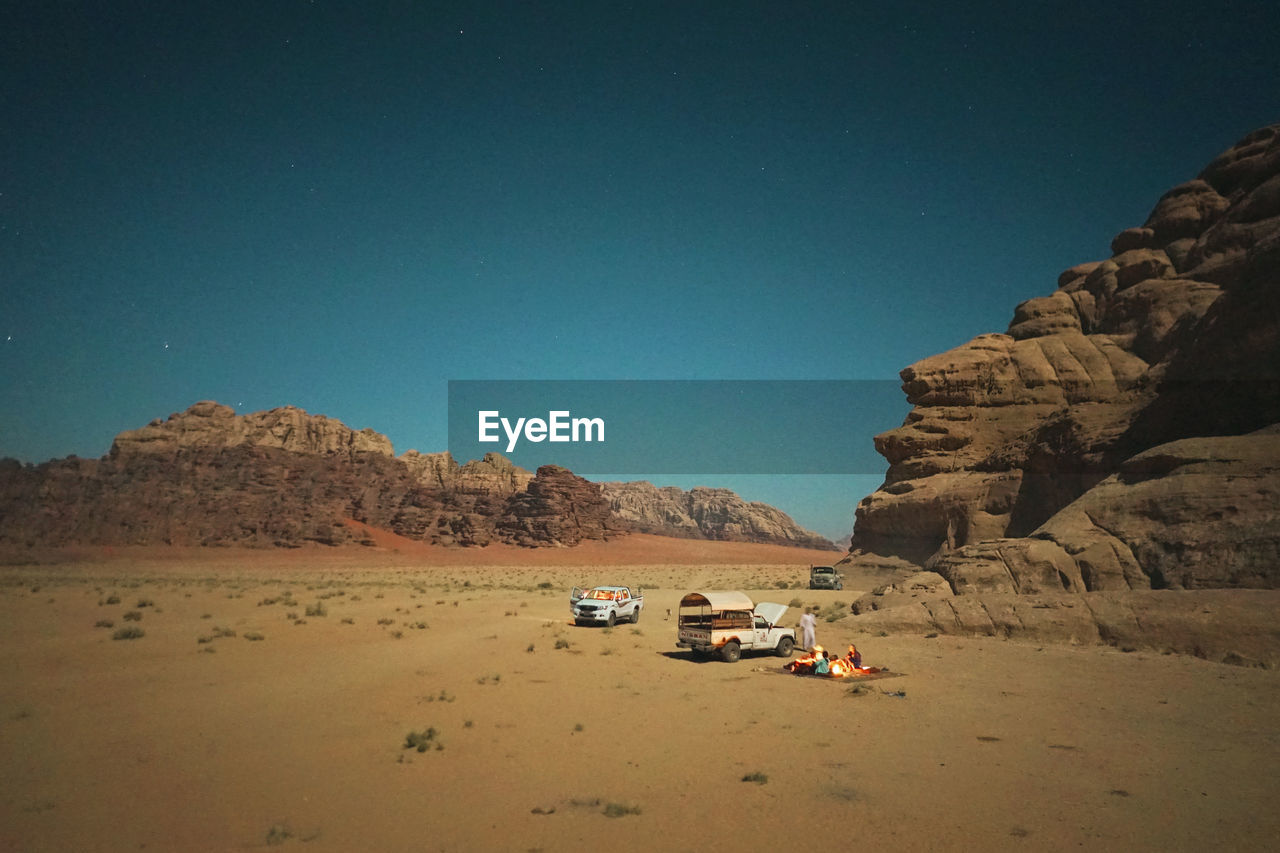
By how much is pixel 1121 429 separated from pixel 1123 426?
129 mm

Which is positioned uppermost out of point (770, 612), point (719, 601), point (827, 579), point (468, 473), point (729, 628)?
point (468, 473)

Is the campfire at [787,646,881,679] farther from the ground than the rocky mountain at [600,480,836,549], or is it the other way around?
the rocky mountain at [600,480,836,549]

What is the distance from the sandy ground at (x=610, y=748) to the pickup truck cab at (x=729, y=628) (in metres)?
0.50

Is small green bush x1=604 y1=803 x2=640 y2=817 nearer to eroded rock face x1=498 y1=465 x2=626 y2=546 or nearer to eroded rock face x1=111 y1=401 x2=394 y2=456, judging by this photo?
eroded rock face x1=498 y1=465 x2=626 y2=546

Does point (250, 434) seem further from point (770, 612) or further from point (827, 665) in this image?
point (827, 665)

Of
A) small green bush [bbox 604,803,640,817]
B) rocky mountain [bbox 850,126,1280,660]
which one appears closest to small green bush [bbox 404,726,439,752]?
small green bush [bbox 604,803,640,817]

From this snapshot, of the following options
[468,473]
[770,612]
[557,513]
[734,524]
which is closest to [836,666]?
[770,612]

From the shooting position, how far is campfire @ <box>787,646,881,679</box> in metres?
15.1

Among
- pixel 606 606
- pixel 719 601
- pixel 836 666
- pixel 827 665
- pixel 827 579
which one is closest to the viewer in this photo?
pixel 836 666

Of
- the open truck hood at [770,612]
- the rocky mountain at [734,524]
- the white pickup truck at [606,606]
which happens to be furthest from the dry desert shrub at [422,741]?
the rocky mountain at [734,524]

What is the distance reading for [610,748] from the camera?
10.4 m

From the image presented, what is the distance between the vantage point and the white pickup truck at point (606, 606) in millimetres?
26109

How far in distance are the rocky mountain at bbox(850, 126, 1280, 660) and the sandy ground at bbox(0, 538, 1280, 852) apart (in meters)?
3.81

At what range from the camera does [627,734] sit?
11133mm
